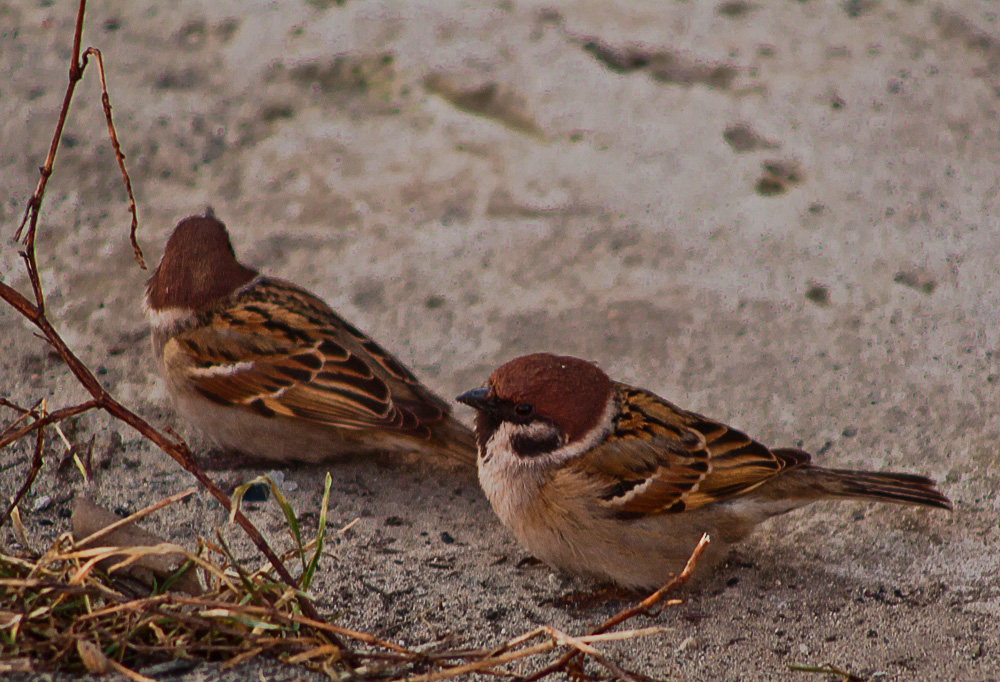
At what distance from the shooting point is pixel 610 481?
3.54 metres

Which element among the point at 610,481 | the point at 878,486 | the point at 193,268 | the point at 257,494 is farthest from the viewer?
the point at 193,268

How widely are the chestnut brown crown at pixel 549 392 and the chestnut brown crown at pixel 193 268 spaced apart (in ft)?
4.41

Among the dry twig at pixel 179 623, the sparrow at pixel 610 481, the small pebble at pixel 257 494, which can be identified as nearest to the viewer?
the dry twig at pixel 179 623

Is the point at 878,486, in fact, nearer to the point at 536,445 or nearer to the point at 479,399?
the point at 536,445

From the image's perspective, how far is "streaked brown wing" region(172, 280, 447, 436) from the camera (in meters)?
4.07

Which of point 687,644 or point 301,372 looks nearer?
point 687,644

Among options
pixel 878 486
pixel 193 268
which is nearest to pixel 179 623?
pixel 193 268

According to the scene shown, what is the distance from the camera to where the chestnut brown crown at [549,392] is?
11.6 ft

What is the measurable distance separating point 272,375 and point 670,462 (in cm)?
155

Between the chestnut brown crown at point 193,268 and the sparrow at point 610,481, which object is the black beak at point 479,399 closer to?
the sparrow at point 610,481

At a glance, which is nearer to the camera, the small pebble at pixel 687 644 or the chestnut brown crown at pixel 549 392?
the small pebble at pixel 687 644

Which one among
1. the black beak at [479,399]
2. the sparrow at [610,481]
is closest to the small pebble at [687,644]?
the sparrow at [610,481]

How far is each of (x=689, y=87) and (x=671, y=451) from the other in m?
3.31

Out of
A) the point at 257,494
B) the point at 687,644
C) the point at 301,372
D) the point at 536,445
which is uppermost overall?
the point at 301,372
